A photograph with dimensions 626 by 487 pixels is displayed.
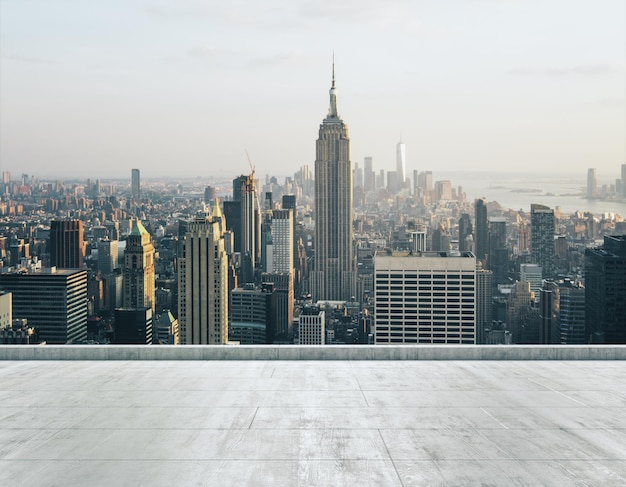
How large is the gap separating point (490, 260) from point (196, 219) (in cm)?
2347

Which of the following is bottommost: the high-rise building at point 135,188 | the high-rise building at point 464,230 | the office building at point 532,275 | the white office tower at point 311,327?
the white office tower at point 311,327

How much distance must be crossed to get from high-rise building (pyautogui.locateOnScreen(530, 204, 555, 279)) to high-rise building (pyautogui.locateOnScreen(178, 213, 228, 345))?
23568 millimetres

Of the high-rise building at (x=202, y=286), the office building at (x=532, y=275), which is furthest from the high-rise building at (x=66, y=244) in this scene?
the office building at (x=532, y=275)

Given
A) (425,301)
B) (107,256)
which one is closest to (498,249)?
(425,301)

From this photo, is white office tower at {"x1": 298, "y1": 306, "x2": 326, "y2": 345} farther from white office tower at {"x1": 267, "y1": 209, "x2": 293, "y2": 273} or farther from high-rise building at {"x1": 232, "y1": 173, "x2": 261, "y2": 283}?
white office tower at {"x1": 267, "y1": 209, "x2": 293, "y2": 273}

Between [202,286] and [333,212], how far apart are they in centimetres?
4077

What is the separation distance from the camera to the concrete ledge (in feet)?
27.5

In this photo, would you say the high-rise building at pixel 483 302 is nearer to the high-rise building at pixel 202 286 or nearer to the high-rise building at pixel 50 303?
the high-rise building at pixel 202 286

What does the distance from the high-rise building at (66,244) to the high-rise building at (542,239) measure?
34.3m

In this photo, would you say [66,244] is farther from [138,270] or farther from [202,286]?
[202,286]

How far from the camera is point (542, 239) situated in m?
56.5

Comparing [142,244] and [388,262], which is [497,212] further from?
[142,244]

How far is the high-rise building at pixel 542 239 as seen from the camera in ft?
173

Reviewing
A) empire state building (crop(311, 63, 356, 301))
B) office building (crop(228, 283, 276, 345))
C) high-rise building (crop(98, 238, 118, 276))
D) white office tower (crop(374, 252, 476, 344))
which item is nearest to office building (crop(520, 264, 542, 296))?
white office tower (crop(374, 252, 476, 344))
